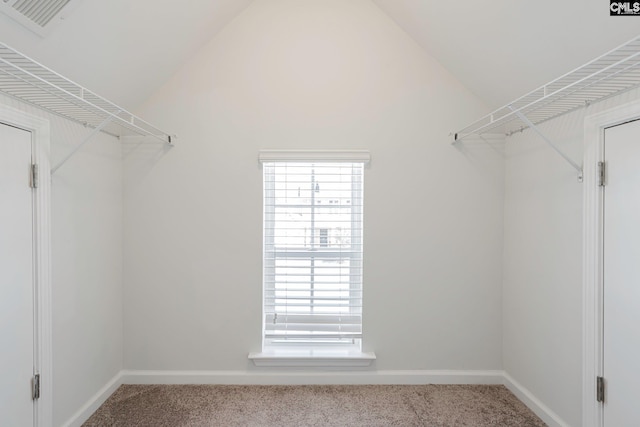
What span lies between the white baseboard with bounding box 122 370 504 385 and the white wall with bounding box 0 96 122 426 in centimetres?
33

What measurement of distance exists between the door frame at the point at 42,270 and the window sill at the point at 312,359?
1161mm

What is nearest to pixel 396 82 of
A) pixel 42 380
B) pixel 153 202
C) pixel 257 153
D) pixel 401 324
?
pixel 257 153

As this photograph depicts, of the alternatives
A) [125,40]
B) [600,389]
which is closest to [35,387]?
[125,40]

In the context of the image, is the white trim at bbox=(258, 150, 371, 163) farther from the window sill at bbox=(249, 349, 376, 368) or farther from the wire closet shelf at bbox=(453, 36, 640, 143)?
the window sill at bbox=(249, 349, 376, 368)

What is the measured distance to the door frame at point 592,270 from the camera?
165 cm

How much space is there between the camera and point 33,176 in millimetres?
1624

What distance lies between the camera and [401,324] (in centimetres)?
243

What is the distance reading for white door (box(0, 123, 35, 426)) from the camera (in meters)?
1.48

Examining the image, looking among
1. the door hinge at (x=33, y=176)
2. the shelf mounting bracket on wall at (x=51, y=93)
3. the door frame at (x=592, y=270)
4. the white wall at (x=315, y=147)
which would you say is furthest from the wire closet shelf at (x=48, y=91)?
the door frame at (x=592, y=270)

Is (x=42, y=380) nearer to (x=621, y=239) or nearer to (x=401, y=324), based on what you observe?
(x=401, y=324)

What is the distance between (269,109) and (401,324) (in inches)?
74.2

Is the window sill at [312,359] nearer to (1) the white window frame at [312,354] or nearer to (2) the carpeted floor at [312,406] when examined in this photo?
(1) the white window frame at [312,354]

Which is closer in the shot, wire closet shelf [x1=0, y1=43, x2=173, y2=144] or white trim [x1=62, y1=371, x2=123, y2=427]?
wire closet shelf [x1=0, y1=43, x2=173, y2=144]

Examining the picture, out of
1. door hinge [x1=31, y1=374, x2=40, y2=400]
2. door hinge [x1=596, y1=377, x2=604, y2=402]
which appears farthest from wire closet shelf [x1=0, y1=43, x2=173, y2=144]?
door hinge [x1=596, y1=377, x2=604, y2=402]
